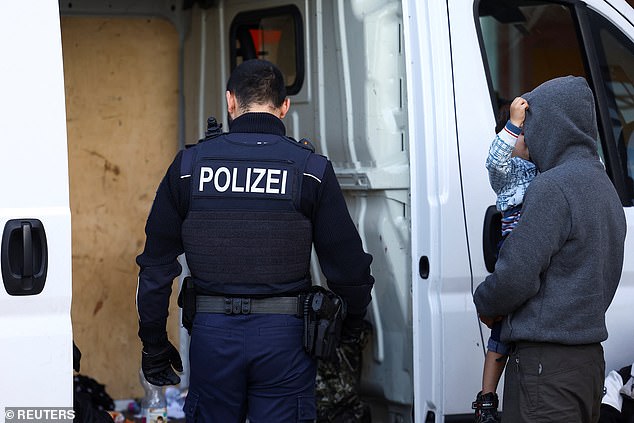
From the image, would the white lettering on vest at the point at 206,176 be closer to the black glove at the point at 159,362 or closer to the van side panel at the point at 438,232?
the black glove at the point at 159,362

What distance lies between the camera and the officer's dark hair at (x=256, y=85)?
125 inches

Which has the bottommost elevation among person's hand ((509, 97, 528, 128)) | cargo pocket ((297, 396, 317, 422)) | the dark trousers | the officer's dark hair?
cargo pocket ((297, 396, 317, 422))

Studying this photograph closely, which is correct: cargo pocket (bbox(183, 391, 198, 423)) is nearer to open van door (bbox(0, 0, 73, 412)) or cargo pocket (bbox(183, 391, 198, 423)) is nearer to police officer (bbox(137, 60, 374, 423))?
police officer (bbox(137, 60, 374, 423))

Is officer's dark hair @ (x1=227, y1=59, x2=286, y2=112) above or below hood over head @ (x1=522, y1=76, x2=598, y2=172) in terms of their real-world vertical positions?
above

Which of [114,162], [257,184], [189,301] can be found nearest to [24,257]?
[189,301]

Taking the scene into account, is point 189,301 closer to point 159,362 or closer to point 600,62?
point 159,362

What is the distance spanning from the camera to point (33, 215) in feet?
8.98

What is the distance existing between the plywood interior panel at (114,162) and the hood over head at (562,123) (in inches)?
94.8

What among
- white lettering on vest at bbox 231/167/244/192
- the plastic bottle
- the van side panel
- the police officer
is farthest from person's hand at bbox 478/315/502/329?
the plastic bottle

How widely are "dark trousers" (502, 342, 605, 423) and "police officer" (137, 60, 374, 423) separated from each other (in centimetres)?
60

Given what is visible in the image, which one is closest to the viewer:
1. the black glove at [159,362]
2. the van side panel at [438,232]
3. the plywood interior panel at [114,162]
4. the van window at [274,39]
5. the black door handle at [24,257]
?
the black door handle at [24,257]

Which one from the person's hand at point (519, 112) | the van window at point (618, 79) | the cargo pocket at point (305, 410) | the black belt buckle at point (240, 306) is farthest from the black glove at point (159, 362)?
the van window at point (618, 79)

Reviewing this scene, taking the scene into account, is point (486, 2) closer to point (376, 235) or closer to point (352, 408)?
point (376, 235)

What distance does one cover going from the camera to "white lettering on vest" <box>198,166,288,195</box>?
304cm
